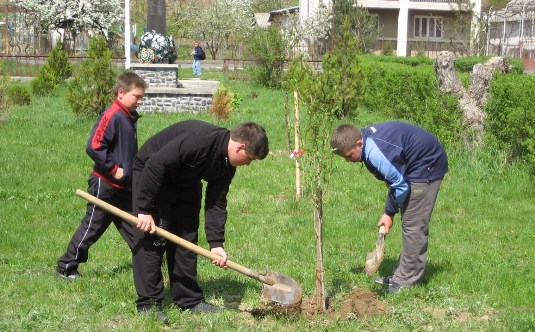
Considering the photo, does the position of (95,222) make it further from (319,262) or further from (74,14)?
(74,14)

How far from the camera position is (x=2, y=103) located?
14977 mm

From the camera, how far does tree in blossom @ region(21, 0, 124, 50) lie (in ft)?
135

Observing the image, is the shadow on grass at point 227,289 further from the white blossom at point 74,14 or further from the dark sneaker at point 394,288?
the white blossom at point 74,14

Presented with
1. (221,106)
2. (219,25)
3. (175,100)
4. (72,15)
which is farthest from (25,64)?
(219,25)

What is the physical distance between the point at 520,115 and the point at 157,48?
36.4 feet

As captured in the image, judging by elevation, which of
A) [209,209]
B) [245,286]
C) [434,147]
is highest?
[434,147]

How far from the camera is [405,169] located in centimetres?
577

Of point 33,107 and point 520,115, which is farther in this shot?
point 33,107

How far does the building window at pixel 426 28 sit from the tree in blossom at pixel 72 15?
20.5 m

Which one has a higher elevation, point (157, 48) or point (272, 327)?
point (157, 48)

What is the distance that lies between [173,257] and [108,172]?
939 mm

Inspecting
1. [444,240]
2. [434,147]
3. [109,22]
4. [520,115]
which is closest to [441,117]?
[520,115]

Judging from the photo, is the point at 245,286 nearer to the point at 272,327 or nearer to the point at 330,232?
the point at 272,327

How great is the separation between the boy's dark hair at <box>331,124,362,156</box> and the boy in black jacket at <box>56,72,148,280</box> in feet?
5.56
